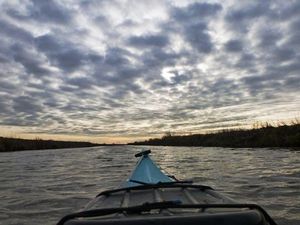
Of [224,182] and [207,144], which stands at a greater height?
[207,144]

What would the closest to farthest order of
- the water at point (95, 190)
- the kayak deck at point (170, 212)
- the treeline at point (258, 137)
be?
the kayak deck at point (170, 212) → the water at point (95, 190) → the treeline at point (258, 137)

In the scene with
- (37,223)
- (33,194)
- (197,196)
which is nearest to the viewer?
(197,196)

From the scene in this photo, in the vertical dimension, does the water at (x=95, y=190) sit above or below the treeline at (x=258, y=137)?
below

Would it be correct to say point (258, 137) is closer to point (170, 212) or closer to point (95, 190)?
point (95, 190)

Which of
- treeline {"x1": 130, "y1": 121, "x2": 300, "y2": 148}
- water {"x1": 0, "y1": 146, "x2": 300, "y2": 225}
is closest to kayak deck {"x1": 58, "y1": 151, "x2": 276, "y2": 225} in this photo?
water {"x1": 0, "y1": 146, "x2": 300, "y2": 225}

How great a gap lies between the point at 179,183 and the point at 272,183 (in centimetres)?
825

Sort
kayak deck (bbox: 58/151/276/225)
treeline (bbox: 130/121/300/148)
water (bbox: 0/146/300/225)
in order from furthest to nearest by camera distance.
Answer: treeline (bbox: 130/121/300/148), water (bbox: 0/146/300/225), kayak deck (bbox: 58/151/276/225)

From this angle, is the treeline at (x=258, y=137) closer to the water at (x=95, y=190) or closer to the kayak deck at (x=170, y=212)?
the water at (x=95, y=190)

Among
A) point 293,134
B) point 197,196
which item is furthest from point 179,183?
point 293,134

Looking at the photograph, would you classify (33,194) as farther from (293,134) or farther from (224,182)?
(293,134)

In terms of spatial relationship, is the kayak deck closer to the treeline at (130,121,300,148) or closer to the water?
the water

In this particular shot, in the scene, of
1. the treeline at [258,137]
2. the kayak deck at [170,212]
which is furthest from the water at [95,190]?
the treeline at [258,137]

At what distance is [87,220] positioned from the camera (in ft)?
10.4

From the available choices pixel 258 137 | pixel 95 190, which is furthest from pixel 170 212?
pixel 258 137
